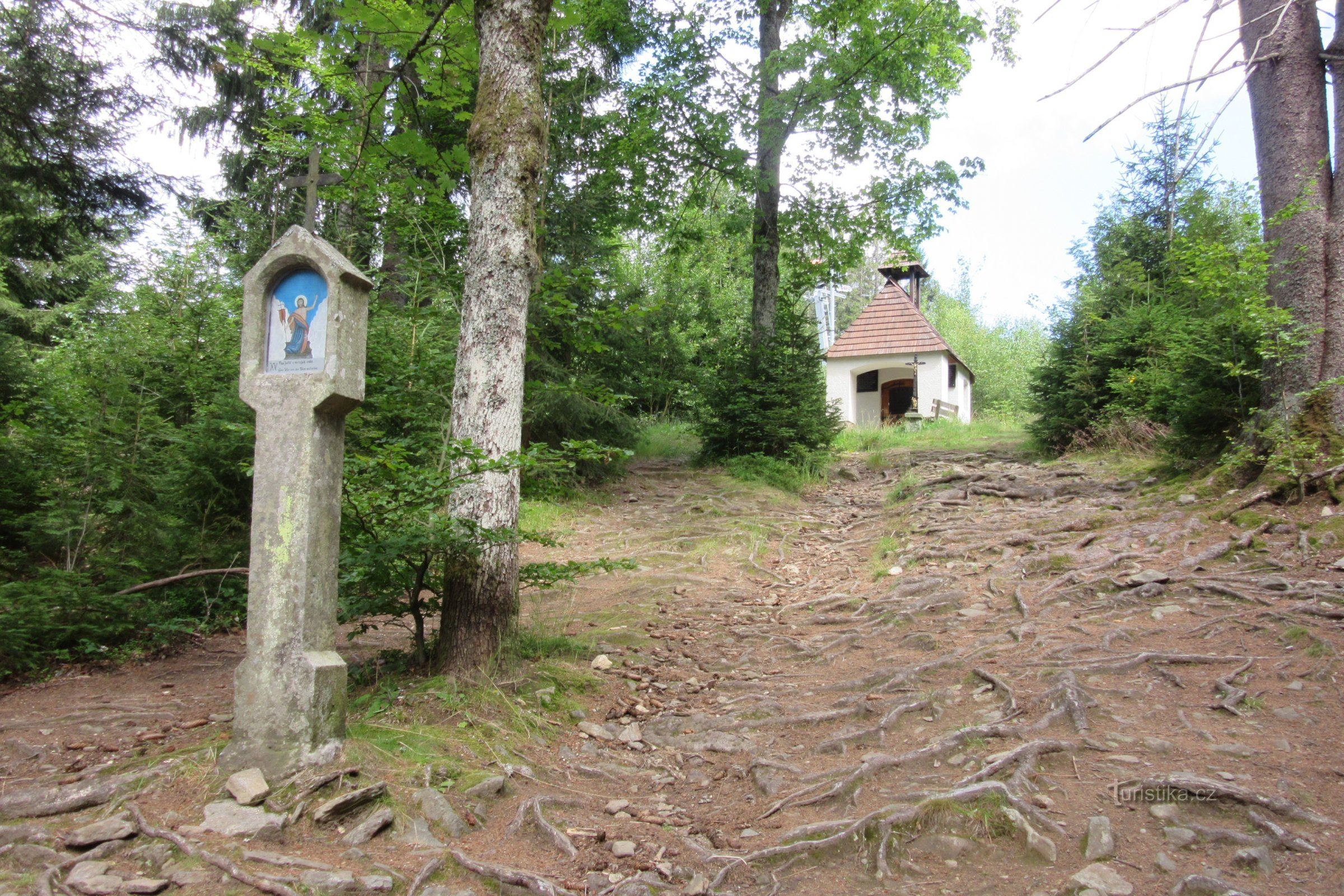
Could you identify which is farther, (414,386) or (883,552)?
(883,552)

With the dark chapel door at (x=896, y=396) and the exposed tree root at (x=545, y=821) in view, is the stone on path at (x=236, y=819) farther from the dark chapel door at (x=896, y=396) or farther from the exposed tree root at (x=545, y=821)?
the dark chapel door at (x=896, y=396)

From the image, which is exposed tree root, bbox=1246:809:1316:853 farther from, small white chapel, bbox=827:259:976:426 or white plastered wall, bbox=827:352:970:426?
small white chapel, bbox=827:259:976:426

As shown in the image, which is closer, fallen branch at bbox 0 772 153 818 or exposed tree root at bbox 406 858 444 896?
exposed tree root at bbox 406 858 444 896

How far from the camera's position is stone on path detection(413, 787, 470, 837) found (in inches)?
132

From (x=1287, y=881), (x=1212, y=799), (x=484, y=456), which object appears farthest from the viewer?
(x=484, y=456)

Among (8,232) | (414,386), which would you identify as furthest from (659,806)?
(8,232)

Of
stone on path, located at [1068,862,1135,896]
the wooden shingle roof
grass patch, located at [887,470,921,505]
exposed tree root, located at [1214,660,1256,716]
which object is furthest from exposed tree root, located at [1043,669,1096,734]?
the wooden shingle roof

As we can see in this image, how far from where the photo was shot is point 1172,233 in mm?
14195

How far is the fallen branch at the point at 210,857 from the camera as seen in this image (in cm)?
Result: 274

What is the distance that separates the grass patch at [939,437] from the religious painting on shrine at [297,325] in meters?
13.8

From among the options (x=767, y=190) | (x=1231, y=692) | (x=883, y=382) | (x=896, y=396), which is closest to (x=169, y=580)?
(x=1231, y=692)

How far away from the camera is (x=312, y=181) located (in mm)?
5168

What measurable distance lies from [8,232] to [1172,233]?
58.1 feet

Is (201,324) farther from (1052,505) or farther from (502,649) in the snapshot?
(1052,505)
